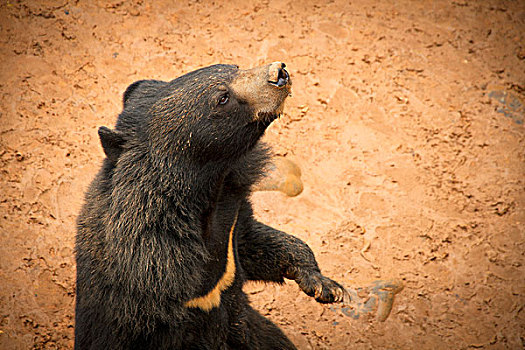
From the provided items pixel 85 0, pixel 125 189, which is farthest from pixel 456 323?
pixel 85 0

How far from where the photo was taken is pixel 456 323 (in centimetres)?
Result: 425

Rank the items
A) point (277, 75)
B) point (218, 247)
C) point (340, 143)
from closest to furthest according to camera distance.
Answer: point (277, 75) < point (218, 247) < point (340, 143)

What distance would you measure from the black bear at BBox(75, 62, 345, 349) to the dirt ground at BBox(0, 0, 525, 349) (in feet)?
4.96

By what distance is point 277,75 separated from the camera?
8.30ft

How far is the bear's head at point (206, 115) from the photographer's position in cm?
255

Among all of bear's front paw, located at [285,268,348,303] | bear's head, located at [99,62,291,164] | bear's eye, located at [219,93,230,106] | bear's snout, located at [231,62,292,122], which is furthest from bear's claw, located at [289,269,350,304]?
bear's eye, located at [219,93,230,106]

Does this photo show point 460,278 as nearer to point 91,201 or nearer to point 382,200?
point 382,200

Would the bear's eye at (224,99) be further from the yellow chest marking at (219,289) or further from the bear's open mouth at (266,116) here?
the yellow chest marking at (219,289)

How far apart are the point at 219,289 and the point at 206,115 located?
967mm

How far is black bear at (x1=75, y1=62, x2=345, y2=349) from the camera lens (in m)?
2.57

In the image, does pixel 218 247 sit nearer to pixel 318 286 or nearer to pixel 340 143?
pixel 318 286

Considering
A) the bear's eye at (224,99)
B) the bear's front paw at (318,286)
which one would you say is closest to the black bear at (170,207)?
the bear's eye at (224,99)

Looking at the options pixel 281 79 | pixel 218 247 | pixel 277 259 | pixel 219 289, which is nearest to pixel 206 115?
pixel 281 79

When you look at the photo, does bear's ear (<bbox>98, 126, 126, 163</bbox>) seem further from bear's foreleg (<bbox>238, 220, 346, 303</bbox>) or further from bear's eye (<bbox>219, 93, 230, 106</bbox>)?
bear's foreleg (<bbox>238, 220, 346, 303</bbox>)
